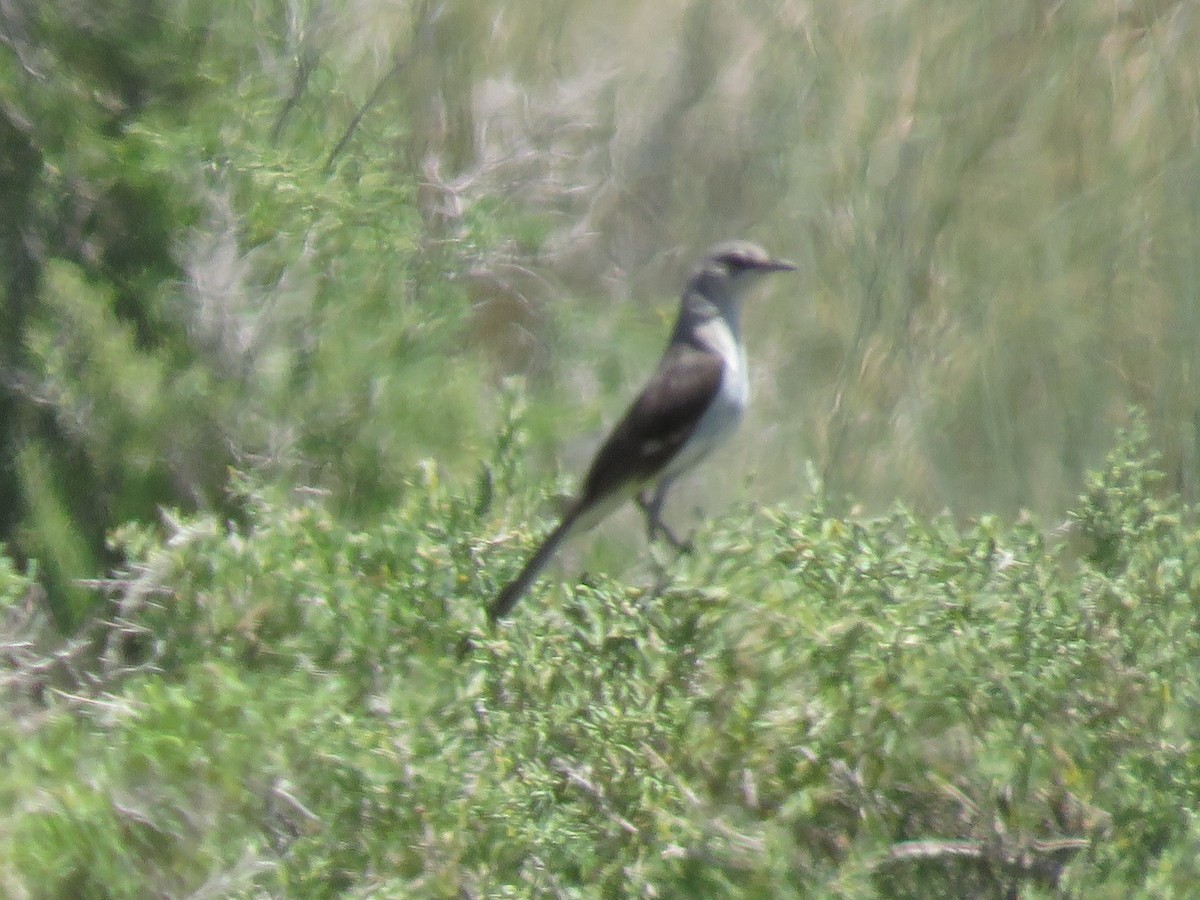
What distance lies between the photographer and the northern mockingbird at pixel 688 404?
4875 mm

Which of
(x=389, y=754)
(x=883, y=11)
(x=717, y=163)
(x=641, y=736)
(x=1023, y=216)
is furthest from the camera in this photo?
(x=717, y=163)

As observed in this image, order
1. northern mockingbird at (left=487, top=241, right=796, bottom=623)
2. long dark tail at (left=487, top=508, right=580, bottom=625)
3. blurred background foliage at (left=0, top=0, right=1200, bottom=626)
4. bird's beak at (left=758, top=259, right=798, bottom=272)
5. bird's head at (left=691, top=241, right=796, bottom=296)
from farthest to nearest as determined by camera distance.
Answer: blurred background foliage at (left=0, top=0, right=1200, bottom=626), bird's head at (left=691, top=241, right=796, bottom=296), bird's beak at (left=758, top=259, right=798, bottom=272), northern mockingbird at (left=487, top=241, right=796, bottom=623), long dark tail at (left=487, top=508, right=580, bottom=625)

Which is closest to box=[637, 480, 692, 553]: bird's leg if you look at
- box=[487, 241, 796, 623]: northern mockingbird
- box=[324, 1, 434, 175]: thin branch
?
box=[487, 241, 796, 623]: northern mockingbird

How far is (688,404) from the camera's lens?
16.5ft

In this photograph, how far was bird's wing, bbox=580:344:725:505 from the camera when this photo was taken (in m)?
4.89

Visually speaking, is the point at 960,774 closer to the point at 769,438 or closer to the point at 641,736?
the point at 641,736

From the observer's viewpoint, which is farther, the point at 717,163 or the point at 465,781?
the point at 717,163

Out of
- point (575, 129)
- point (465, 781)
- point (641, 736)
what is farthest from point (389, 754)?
point (575, 129)

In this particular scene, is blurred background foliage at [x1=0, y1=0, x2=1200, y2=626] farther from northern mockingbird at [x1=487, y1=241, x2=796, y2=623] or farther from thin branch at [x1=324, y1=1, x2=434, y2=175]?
northern mockingbird at [x1=487, y1=241, x2=796, y2=623]

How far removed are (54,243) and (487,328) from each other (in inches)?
78.2

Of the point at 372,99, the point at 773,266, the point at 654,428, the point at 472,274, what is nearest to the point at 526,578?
the point at 654,428

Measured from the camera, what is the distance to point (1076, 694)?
3.43 m

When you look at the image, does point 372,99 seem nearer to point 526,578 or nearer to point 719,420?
point 719,420

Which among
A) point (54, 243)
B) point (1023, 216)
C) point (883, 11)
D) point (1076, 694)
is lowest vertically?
point (1076, 694)
